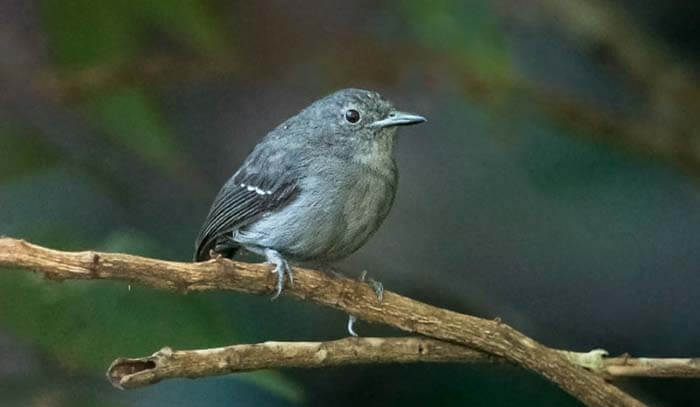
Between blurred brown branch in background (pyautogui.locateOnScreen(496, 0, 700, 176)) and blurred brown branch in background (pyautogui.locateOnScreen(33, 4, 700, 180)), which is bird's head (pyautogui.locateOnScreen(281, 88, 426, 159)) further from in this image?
blurred brown branch in background (pyautogui.locateOnScreen(496, 0, 700, 176))

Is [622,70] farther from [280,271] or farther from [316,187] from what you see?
[280,271]

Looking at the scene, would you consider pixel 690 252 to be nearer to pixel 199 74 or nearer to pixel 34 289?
pixel 199 74

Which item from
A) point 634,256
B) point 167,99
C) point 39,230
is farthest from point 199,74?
point 634,256

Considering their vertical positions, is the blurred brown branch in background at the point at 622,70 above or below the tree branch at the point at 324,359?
above

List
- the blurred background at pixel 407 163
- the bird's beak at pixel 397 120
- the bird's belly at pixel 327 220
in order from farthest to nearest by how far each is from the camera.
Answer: the blurred background at pixel 407 163 < the bird's beak at pixel 397 120 < the bird's belly at pixel 327 220

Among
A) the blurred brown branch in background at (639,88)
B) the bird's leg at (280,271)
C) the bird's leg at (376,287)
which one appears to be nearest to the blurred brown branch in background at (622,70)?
the blurred brown branch in background at (639,88)

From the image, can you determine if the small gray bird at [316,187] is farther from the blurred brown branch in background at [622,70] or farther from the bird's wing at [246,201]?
the blurred brown branch in background at [622,70]

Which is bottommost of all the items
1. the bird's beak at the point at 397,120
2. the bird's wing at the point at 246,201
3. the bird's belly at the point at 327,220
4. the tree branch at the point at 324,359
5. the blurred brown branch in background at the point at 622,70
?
the tree branch at the point at 324,359

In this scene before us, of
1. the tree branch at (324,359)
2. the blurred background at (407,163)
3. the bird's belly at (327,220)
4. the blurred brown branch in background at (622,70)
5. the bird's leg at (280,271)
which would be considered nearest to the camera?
the tree branch at (324,359)
